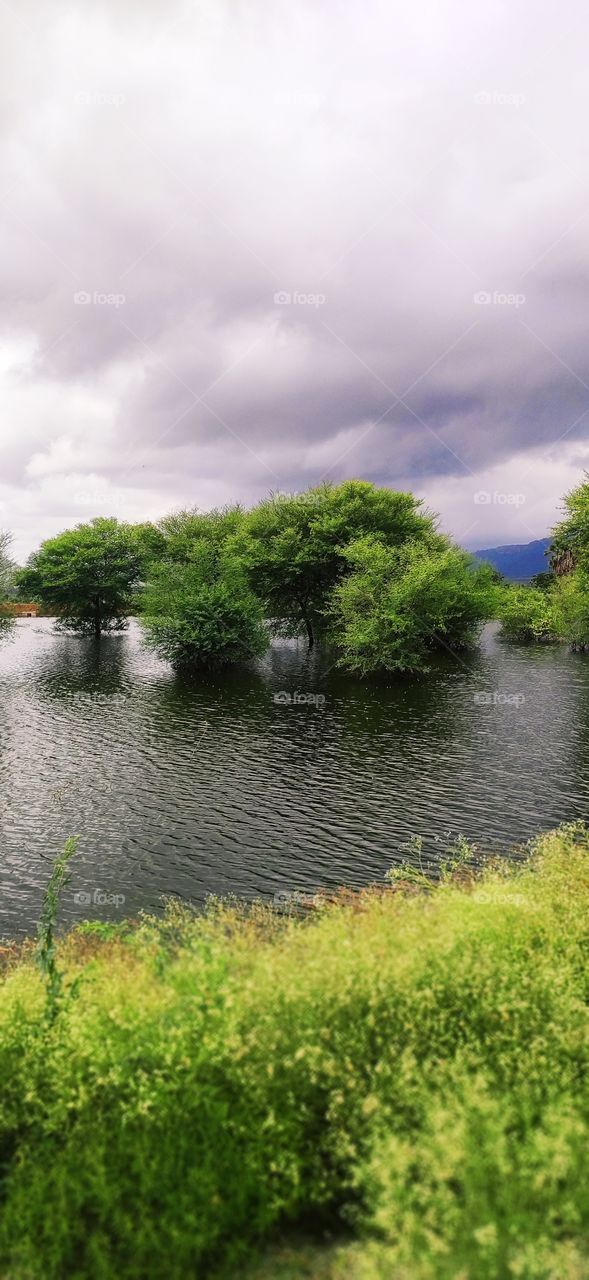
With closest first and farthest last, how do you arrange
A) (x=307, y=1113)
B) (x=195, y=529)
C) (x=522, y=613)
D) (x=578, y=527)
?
1. (x=307, y=1113)
2. (x=578, y=527)
3. (x=195, y=529)
4. (x=522, y=613)

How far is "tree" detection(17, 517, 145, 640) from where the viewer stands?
9631 centimetres

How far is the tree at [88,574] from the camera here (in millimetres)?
96312

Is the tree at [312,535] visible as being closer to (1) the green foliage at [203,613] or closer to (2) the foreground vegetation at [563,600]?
(1) the green foliage at [203,613]

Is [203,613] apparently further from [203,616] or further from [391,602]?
[391,602]

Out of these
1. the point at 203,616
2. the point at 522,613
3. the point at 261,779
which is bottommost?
the point at 261,779

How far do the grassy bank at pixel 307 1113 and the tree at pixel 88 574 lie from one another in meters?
88.0

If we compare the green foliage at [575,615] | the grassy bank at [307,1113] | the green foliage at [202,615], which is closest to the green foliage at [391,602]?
the green foliage at [202,615]

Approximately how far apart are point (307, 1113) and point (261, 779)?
23.4 metres

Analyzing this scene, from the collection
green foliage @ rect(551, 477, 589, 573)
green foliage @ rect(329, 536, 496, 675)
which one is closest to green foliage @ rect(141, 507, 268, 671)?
green foliage @ rect(329, 536, 496, 675)

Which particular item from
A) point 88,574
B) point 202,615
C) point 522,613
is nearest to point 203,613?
point 202,615

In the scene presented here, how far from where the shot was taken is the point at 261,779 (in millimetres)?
32500

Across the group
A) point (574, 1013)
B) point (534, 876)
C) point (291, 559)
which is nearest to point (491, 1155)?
point (574, 1013)

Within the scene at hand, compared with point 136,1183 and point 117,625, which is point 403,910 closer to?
point 136,1183

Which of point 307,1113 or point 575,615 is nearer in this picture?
point 307,1113
